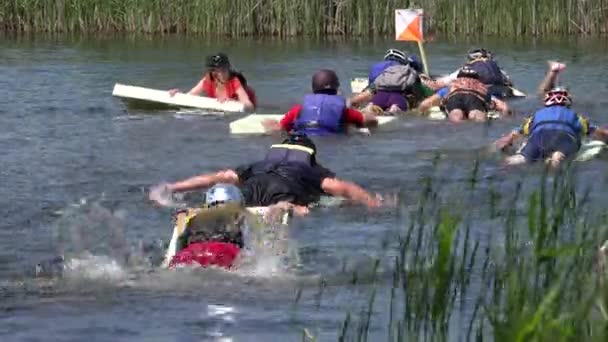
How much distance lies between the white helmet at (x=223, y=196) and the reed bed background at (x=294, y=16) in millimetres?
17783

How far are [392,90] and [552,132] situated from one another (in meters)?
5.19

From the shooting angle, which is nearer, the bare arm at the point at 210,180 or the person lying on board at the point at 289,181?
the person lying on board at the point at 289,181

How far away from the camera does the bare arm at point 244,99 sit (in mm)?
19436

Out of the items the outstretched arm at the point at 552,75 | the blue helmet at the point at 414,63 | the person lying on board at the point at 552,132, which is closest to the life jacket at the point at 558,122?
the person lying on board at the point at 552,132

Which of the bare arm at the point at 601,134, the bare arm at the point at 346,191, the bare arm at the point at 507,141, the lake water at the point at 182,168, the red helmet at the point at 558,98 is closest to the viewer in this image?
the lake water at the point at 182,168

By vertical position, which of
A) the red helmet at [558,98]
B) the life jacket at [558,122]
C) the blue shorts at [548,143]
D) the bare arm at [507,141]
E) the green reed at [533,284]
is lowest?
the bare arm at [507,141]

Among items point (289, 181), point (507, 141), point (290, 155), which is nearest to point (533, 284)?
point (289, 181)

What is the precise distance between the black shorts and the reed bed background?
31.7 feet

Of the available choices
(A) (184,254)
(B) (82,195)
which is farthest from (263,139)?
(A) (184,254)

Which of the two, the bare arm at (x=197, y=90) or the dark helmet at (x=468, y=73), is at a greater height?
the dark helmet at (x=468, y=73)

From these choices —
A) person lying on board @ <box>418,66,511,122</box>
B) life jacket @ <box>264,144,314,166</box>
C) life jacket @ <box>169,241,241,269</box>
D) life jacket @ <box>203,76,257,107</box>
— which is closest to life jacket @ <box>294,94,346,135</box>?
person lying on board @ <box>418,66,511,122</box>

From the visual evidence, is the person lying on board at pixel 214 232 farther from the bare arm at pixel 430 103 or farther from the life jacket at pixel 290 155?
the bare arm at pixel 430 103

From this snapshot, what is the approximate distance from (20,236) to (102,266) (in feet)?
4.59

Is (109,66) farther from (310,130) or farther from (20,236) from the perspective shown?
(20,236)
